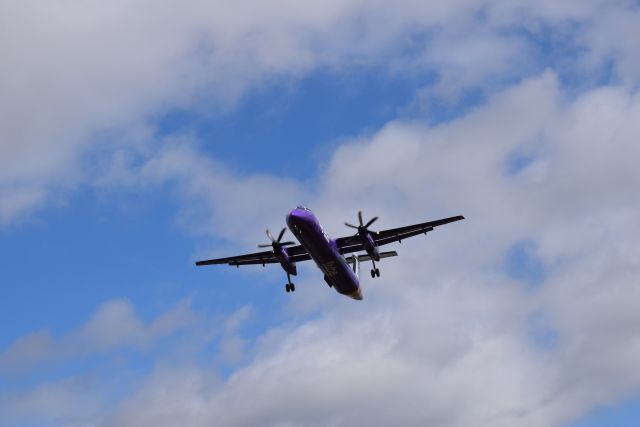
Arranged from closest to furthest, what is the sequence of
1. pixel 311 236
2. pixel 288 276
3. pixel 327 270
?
pixel 311 236 → pixel 327 270 → pixel 288 276

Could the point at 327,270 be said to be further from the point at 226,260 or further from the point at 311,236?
the point at 226,260

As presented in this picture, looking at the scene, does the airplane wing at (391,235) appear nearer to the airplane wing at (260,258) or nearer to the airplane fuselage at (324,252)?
the airplane fuselage at (324,252)

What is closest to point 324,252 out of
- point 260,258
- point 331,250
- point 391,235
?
point 331,250

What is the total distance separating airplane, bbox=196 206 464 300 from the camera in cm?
7231

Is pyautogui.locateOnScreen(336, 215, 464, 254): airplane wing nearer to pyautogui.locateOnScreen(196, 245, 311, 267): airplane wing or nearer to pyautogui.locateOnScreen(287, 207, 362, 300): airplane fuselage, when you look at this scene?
pyautogui.locateOnScreen(287, 207, 362, 300): airplane fuselage

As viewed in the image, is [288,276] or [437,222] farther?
[288,276]

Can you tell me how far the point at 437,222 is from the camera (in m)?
79.9

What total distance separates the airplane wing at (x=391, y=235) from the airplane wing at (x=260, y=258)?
4.68m

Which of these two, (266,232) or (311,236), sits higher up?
(266,232)

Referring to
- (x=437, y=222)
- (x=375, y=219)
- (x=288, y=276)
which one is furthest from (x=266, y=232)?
(x=437, y=222)

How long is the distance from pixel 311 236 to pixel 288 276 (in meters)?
13.8

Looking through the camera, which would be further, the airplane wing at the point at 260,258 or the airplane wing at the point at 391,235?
the airplane wing at the point at 260,258

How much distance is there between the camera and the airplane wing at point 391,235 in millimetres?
79875

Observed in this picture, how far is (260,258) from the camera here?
282ft
